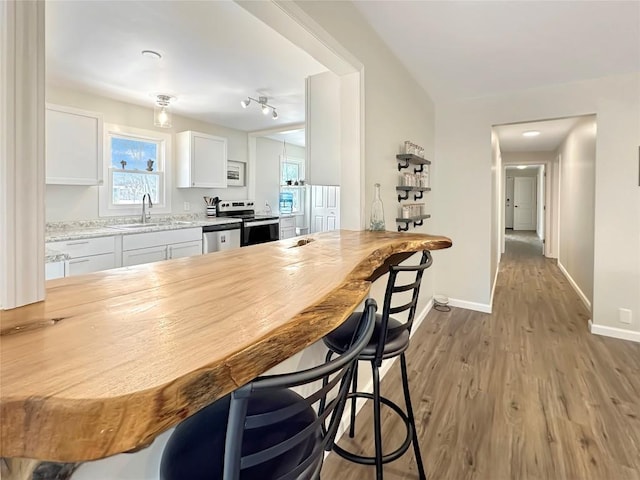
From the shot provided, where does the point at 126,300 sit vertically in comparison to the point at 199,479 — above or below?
above

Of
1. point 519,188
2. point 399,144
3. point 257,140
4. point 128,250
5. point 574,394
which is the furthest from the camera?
point 519,188

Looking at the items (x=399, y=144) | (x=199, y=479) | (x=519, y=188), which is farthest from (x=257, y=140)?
(x=519, y=188)

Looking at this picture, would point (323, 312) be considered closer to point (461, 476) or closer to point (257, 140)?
point (461, 476)

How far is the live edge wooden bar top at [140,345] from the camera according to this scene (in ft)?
1.19

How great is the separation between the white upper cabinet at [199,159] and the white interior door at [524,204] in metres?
10.9

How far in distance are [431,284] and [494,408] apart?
204cm

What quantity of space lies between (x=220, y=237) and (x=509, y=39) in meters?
3.53

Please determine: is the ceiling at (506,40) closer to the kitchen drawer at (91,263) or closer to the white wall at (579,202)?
the white wall at (579,202)

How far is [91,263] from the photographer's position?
3055 mm

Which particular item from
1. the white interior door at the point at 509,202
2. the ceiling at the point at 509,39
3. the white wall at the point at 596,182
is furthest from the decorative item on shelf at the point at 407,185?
the white interior door at the point at 509,202

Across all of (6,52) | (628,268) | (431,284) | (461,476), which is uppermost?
(6,52)

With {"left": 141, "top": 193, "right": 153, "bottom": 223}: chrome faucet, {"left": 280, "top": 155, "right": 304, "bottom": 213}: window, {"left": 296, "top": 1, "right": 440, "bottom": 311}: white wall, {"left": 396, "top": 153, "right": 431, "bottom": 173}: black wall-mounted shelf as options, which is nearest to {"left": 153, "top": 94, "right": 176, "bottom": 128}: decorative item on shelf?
{"left": 141, "top": 193, "right": 153, "bottom": 223}: chrome faucet

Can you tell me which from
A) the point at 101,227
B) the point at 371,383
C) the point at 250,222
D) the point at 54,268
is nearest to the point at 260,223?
the point at 250,222

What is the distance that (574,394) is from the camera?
7.32 feet
